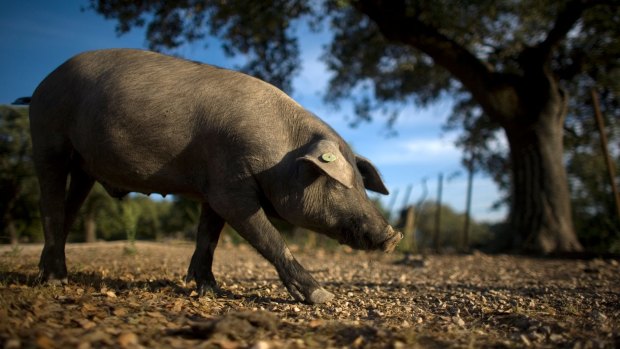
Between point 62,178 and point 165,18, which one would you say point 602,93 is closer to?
point 165,18

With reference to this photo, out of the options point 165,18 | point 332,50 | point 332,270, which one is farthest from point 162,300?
point 332,50

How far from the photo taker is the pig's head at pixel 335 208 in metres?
3.64

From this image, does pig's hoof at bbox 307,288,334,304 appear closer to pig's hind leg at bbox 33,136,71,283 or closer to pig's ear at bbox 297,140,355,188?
pig's ear at bbox 297,140,355,188

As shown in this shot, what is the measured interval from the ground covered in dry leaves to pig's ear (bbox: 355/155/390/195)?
923 millimetres

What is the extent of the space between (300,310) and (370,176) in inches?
56.3

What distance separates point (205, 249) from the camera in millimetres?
4309

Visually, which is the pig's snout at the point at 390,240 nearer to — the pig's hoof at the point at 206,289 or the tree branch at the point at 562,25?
the pig's hoof at the point at 206,289

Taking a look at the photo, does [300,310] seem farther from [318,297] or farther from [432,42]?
[432,42]

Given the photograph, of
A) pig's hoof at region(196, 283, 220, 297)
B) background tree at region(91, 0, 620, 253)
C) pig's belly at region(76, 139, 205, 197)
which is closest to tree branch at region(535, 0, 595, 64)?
background tree at region(91, 0, 620, 253)

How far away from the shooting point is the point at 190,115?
3.81 meters

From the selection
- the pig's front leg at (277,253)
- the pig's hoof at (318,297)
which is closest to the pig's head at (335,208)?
the pig's front leg at (277,253)

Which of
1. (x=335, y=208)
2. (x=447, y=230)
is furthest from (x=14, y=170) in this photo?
(x=447, y=230)

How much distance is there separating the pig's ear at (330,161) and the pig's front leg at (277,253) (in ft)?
2.01

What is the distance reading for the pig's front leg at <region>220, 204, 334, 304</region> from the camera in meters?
3.61
